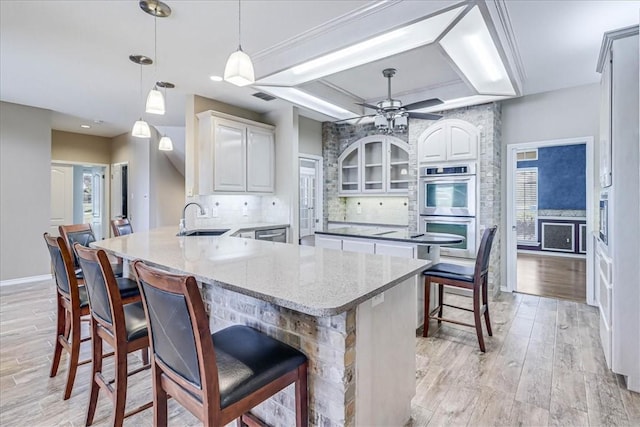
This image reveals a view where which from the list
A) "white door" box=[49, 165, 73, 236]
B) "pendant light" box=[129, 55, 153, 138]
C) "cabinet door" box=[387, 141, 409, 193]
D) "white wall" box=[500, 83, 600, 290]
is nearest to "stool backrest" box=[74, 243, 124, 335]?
"pendant light" box=[129, 55, 153, 138]

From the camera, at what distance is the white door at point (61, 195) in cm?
673

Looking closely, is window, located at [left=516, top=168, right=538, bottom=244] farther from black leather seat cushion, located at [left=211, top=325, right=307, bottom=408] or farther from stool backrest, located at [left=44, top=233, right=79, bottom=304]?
stool backrest, located at [left=44, top=233, right=79, bottom=304]

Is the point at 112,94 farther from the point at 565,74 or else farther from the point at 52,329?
the point at 565,74

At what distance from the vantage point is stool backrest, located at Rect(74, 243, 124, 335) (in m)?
1.49

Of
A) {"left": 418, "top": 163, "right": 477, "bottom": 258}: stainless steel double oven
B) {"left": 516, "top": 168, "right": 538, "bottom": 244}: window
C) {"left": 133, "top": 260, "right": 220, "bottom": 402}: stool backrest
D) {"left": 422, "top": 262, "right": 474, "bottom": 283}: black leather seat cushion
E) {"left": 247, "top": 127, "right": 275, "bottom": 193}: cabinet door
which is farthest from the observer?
{"left": 516, "top": 168, "right": 538, "bottom": 244}: window

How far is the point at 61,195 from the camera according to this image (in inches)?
271

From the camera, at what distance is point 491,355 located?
2729mm

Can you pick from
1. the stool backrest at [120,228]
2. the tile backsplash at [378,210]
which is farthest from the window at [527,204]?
the stool backrest at [120,228]

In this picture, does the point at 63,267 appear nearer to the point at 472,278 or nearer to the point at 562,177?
the point at 472,278

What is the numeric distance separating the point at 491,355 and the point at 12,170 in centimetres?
668

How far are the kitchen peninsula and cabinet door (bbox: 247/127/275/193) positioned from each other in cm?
309

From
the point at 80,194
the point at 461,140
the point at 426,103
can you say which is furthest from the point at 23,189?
the point at 461,140

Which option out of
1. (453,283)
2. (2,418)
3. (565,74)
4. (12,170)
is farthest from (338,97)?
(12,170)

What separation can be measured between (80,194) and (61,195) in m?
0.75
